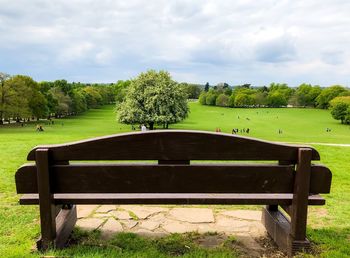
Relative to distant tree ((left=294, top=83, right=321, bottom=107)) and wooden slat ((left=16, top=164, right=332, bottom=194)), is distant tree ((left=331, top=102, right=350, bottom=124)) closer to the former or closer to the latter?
distant tree ((left=294, top=83, right=321, bottom=107))

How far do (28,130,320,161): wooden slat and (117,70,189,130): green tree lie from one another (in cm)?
3605

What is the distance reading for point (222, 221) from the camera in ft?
13.8

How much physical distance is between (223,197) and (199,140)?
24.8 inches

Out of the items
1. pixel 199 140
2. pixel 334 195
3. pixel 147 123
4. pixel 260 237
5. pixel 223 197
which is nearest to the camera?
pixel 199 140

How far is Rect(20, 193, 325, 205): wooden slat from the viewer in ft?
Answer: 10.0

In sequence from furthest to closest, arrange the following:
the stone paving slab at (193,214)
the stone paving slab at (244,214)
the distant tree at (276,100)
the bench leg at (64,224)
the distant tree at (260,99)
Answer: the distant tree at (276,100) < the distant tree at (260,99) < the stone paving slab at (244,214) < the stone paving slab at (193,214) < the bench leg at (64,224)

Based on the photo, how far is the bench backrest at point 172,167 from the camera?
2875 millimetres

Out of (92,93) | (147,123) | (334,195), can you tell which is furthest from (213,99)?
(334,195)

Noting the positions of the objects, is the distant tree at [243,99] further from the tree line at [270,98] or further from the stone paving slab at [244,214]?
the stone paving slab at [244,214]

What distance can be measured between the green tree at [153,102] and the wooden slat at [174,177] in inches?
1415

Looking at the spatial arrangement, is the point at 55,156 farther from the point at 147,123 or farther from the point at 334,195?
the point at 147,123

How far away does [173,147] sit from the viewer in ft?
9.51

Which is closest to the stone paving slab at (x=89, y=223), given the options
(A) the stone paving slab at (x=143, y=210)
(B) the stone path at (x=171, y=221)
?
(B) the stone path at (x=171, y=221)

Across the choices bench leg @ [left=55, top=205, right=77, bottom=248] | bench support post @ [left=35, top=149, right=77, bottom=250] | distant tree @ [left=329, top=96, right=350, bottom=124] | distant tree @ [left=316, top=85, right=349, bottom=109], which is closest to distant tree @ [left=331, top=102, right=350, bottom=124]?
distant tree @ [left=329, top=96, right=350, bottom=124]
